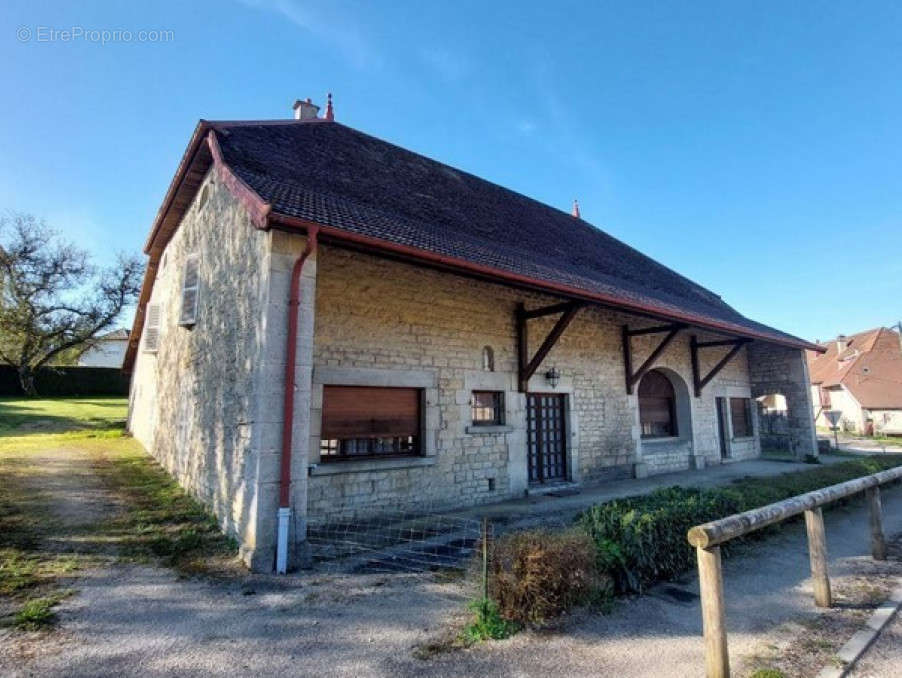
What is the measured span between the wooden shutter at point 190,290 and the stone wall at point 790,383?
46.2ft

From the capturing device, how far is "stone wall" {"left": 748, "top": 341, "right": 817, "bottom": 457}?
1286 centimetres

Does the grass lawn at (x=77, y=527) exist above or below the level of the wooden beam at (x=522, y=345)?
below

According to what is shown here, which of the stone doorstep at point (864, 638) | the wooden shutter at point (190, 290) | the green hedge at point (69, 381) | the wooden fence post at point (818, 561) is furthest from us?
the green hedge at point (69, 381)

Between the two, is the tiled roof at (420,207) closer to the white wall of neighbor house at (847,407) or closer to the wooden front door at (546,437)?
the wooden front door at (546,437)

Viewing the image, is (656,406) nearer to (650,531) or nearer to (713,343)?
(713,343)

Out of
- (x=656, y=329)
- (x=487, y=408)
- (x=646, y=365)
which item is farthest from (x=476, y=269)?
(x=646, y=365)

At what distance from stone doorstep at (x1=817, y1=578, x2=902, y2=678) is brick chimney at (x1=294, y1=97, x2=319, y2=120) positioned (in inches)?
438

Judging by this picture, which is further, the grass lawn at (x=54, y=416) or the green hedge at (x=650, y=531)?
the grass lawn at (x=54, y=416)

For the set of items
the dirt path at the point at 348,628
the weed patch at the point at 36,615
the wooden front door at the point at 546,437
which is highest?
the wooden front door at the point at 546,437

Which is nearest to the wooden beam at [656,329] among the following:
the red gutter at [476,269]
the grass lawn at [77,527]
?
the red gutter at [476,269]

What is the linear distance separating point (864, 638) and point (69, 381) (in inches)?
1195

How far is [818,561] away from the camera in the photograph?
3.81 m

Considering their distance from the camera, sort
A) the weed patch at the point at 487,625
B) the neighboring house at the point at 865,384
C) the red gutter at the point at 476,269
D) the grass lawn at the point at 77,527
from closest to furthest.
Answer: the weed patch at the point at 487,625, the grass lawn at the point at 77,527, the red gutter at the point at 476,269, the neighboring house at the point at 865,384

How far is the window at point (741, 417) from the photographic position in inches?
513
